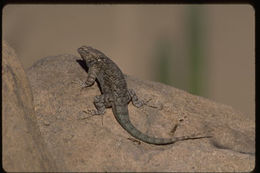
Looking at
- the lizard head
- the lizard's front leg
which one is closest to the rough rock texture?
the lizard's front leg

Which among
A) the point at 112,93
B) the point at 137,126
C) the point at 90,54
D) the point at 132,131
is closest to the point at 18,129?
the point at 132,131

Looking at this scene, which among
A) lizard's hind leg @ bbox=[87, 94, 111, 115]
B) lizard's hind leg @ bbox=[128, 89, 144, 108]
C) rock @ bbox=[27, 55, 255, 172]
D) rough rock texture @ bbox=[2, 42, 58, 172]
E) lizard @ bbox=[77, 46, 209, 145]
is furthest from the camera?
lizard's hind leg @ bbox=[128, 89, 144, 108]

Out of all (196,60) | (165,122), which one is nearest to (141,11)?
(196,60)

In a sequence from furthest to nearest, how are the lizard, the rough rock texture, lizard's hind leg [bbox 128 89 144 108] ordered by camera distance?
lizard's hind leg [bbox 128 89 144 108]
the lizard
the rough rock texture

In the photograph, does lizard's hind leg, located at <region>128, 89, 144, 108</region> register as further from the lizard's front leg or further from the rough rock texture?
the rough rock texture

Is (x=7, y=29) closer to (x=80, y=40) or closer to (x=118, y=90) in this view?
(x=80, y=40)

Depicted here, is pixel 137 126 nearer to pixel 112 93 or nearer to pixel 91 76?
pixel 112 93
